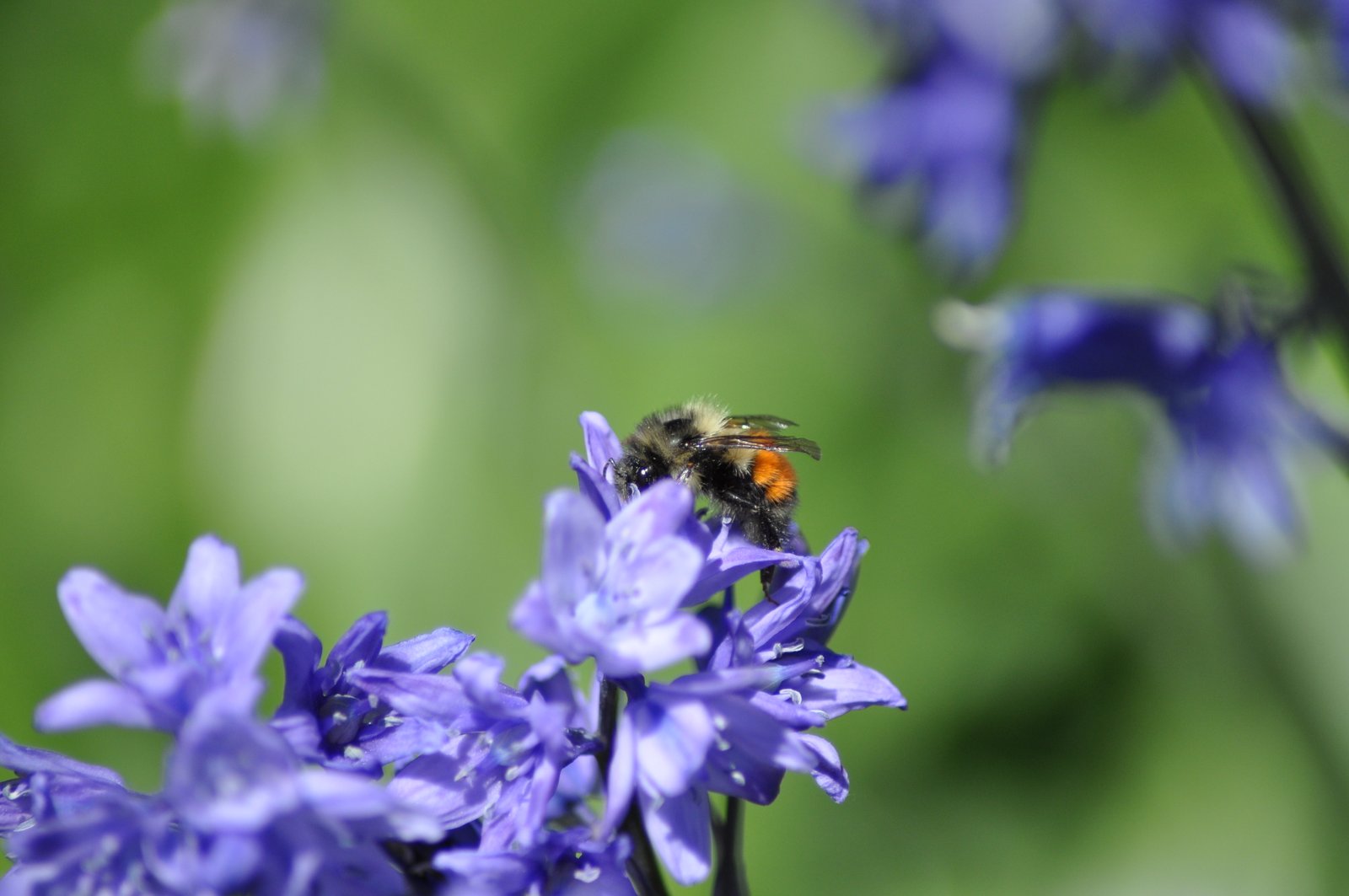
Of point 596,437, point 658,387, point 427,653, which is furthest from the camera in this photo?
point 658,387

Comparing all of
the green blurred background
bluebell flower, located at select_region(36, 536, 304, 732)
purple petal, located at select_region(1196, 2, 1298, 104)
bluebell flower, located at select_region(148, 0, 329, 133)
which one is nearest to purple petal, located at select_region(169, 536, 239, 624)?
bluebell flower, located at select_region(36, 536, 304, 732)

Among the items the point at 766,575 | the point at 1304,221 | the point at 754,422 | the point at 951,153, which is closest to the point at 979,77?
the point at 951,153

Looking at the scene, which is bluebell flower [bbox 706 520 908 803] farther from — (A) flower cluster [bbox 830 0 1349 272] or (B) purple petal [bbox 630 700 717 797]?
(A) flower cluster [bbox 830 0 1349 272]

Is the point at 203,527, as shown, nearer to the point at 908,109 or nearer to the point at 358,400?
the point at 358,400

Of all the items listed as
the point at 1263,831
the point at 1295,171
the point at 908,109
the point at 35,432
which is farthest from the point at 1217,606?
the point at 35,432

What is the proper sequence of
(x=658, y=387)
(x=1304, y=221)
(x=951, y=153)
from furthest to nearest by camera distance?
(x=658, y=387) < (x=951, y=153) < (x=1304, y=221)

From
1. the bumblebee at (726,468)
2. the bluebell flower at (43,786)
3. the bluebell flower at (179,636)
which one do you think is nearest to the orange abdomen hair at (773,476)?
the bumblebee at (726,468)

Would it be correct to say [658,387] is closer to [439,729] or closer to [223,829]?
[439,729]

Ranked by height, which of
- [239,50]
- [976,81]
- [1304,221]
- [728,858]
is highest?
[239,50]

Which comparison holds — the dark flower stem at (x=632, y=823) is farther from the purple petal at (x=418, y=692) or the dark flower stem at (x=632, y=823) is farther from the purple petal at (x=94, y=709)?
the purple petal at (x=94, y=709)
